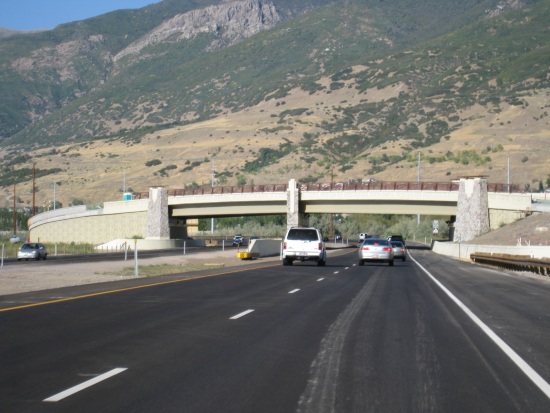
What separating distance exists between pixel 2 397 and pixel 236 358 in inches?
141

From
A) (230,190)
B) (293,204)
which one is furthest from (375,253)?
(230,190)

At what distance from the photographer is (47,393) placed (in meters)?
9.73

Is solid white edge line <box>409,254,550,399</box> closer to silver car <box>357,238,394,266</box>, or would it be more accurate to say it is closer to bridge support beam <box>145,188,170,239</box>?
silver car <box>357,238,394,266</box>

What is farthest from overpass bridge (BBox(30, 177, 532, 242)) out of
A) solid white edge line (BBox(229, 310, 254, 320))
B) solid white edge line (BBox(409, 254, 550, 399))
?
solid white edge line (BBox(229, 310, 254, 320))

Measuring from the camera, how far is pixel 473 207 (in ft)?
265

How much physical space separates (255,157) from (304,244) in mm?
124994

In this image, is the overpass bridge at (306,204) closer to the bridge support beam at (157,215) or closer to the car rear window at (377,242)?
the bridge support beam at (157,215)

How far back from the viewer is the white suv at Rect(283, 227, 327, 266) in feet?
144

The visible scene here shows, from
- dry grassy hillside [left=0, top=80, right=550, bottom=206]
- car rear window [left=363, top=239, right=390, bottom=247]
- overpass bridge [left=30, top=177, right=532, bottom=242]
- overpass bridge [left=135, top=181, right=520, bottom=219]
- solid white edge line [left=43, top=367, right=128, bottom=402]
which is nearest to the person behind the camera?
solid white edge line [left=43, top=367, right=128, bottom=402]

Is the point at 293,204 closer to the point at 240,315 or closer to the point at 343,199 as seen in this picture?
the point at 343,199

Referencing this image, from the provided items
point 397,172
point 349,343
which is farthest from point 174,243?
point 349,343

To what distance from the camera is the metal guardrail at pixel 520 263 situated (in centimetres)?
3872

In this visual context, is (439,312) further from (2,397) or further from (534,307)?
(2,397)

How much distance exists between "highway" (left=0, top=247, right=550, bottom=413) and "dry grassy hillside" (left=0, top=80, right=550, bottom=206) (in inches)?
4317
